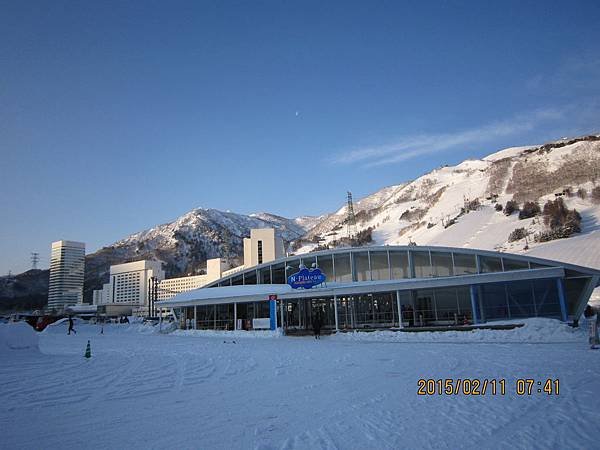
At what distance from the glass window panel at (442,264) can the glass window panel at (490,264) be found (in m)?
1.99

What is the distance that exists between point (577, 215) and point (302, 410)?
68.6 m

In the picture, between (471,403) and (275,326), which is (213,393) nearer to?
(471,403)

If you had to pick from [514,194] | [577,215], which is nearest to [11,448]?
[577,215]

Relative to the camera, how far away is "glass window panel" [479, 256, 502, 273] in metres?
26.6

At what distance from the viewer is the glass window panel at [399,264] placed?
97.9ft

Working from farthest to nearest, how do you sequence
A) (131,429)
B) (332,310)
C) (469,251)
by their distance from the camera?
(332,310), (469,251), (131,429)

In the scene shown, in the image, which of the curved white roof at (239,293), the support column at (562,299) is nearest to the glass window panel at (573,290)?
the support column at (562,299)

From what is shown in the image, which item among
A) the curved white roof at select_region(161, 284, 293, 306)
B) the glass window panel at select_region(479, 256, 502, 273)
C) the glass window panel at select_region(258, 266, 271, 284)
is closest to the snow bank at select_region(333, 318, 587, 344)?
the glass window panel at select_region(479, 256, 502, 273)

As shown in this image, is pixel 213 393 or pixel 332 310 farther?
pixel 332 310

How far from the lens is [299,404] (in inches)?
286

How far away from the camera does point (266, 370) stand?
11.6m

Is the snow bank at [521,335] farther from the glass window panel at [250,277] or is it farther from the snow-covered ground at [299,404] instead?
the glass window panel at [250,277]

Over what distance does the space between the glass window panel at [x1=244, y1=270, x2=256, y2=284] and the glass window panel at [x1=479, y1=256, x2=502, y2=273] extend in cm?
1802
